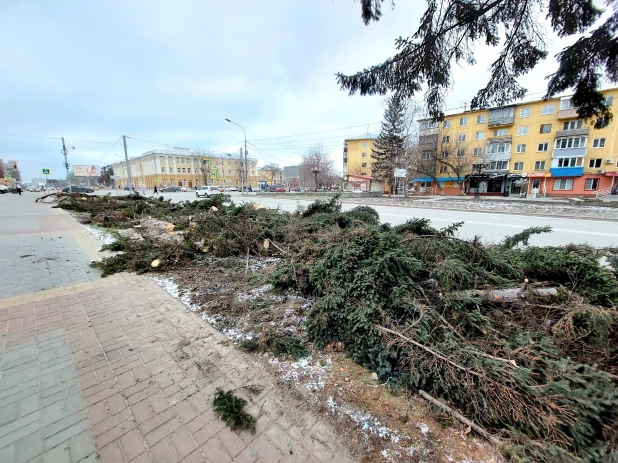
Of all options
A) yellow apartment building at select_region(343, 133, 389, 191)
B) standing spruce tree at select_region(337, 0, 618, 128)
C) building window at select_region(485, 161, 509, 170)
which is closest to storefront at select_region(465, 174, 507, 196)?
building window at select_region(485, 161, 509, 170)

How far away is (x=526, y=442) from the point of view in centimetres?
161

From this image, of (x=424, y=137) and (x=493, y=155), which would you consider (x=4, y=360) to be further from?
(x=493, y=155)

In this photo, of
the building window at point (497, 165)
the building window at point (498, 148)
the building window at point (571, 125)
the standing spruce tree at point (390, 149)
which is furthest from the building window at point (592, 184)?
the standing spruce tree at point (390, 149)

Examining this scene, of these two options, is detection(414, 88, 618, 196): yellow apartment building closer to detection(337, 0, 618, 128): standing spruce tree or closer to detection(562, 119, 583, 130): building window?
detection(562, 119, 583, 130): building window

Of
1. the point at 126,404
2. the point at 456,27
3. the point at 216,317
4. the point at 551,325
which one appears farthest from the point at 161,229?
the point at 551,325

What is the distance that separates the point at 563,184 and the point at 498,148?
30.0 ft

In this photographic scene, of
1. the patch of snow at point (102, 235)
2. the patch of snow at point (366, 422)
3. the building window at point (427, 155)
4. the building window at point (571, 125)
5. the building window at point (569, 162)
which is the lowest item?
the patch of snow at point (366, 422)

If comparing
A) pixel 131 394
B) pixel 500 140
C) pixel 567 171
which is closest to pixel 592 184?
pixel 567 171

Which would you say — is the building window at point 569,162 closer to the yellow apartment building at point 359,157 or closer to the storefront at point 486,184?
the storefront at point 486,184

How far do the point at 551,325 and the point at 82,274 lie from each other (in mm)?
7058

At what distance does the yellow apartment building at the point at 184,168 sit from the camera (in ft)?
224

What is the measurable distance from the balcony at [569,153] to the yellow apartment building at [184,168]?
6285 cm

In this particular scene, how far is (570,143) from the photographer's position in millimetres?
32938

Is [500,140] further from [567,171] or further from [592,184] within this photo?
[592,184]
